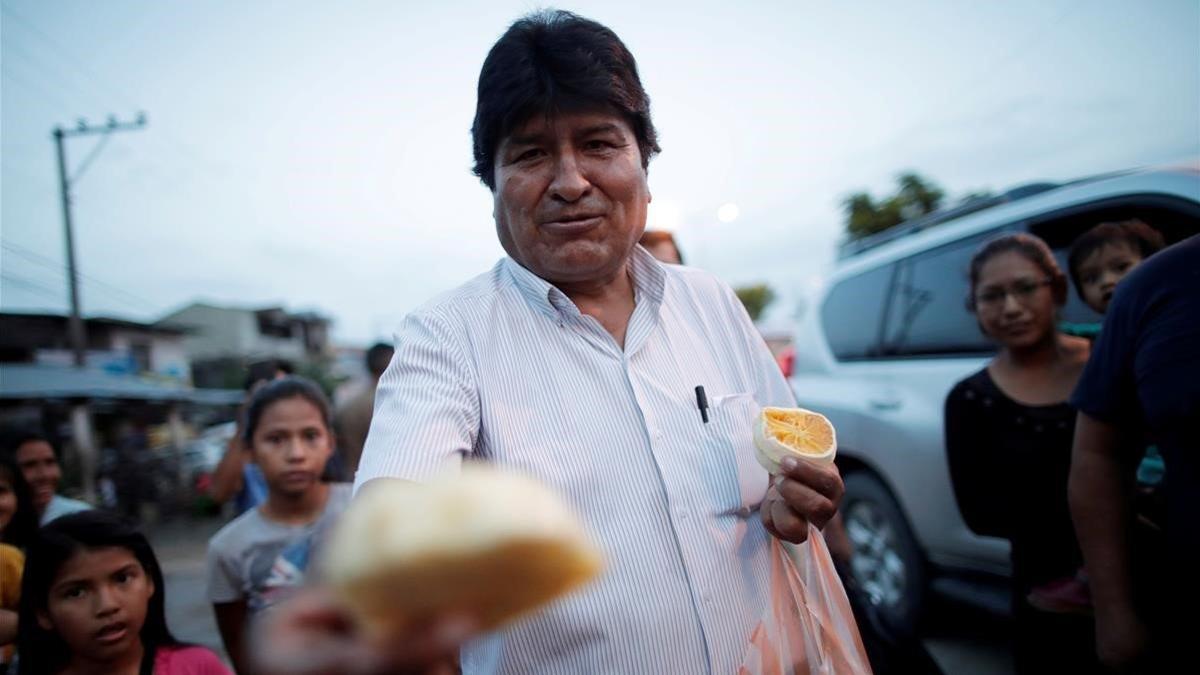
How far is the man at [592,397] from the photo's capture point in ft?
3.74

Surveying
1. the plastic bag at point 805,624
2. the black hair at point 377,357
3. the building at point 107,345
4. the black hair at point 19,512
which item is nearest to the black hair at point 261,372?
the black hair at point 377,357

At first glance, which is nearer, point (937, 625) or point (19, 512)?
point (19, 512)

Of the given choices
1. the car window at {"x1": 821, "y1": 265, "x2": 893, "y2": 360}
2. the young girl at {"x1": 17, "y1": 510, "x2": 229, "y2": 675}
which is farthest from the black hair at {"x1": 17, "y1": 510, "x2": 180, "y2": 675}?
the car window at {"x1": 821, "y1": 265, "x2": 893, "y2": 360}

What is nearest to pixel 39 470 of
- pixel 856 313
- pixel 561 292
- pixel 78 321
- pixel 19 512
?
pixel 19 512

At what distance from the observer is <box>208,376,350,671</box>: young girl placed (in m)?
2.43

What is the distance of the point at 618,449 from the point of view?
124 cm

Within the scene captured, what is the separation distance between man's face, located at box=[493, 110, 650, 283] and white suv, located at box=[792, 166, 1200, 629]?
8.02ft

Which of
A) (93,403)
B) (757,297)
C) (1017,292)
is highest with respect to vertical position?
(757,297)

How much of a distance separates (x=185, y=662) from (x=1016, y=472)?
2988mm

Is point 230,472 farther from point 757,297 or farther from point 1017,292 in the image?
point 757,297

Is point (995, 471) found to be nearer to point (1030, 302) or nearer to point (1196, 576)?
point (1030, 302)

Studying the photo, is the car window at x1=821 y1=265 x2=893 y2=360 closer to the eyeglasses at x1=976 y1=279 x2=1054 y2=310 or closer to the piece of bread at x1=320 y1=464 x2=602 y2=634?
the eyeglasses at x1=976 y1=279 x2=1054 y2=310

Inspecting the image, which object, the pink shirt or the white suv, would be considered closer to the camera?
the pink shirt

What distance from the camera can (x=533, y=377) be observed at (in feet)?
4.23
